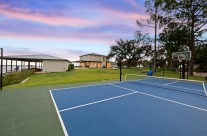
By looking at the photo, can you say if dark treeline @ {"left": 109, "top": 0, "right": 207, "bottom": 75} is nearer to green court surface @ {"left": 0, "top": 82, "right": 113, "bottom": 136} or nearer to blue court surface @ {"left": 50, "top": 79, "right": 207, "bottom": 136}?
blue court surface @ {"left": 50, "top": 79, "right": 207, "bottom": 136}

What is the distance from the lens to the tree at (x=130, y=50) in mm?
46406

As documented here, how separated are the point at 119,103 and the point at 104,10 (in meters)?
14.1

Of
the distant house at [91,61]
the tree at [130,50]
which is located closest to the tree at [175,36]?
the tree at [130,50]

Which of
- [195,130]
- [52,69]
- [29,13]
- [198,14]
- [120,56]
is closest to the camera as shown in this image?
[195,130]

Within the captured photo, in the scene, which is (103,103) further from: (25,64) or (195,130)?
(25,64)

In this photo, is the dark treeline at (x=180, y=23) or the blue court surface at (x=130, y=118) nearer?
the blue court surface at (x=130, y=118)

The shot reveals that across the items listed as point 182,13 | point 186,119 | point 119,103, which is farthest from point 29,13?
point 182,13

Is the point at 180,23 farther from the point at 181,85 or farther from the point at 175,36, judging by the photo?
the point at 181,85

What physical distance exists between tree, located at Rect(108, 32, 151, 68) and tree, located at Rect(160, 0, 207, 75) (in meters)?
21.6

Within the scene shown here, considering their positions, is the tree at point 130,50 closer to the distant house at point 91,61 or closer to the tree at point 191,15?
the distant house at point 91,61

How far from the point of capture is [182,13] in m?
23.1

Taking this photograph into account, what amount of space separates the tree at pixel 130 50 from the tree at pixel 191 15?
21608 millimetres

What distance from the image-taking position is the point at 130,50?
47125mm

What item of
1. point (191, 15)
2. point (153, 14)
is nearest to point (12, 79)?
point (153, 14)
